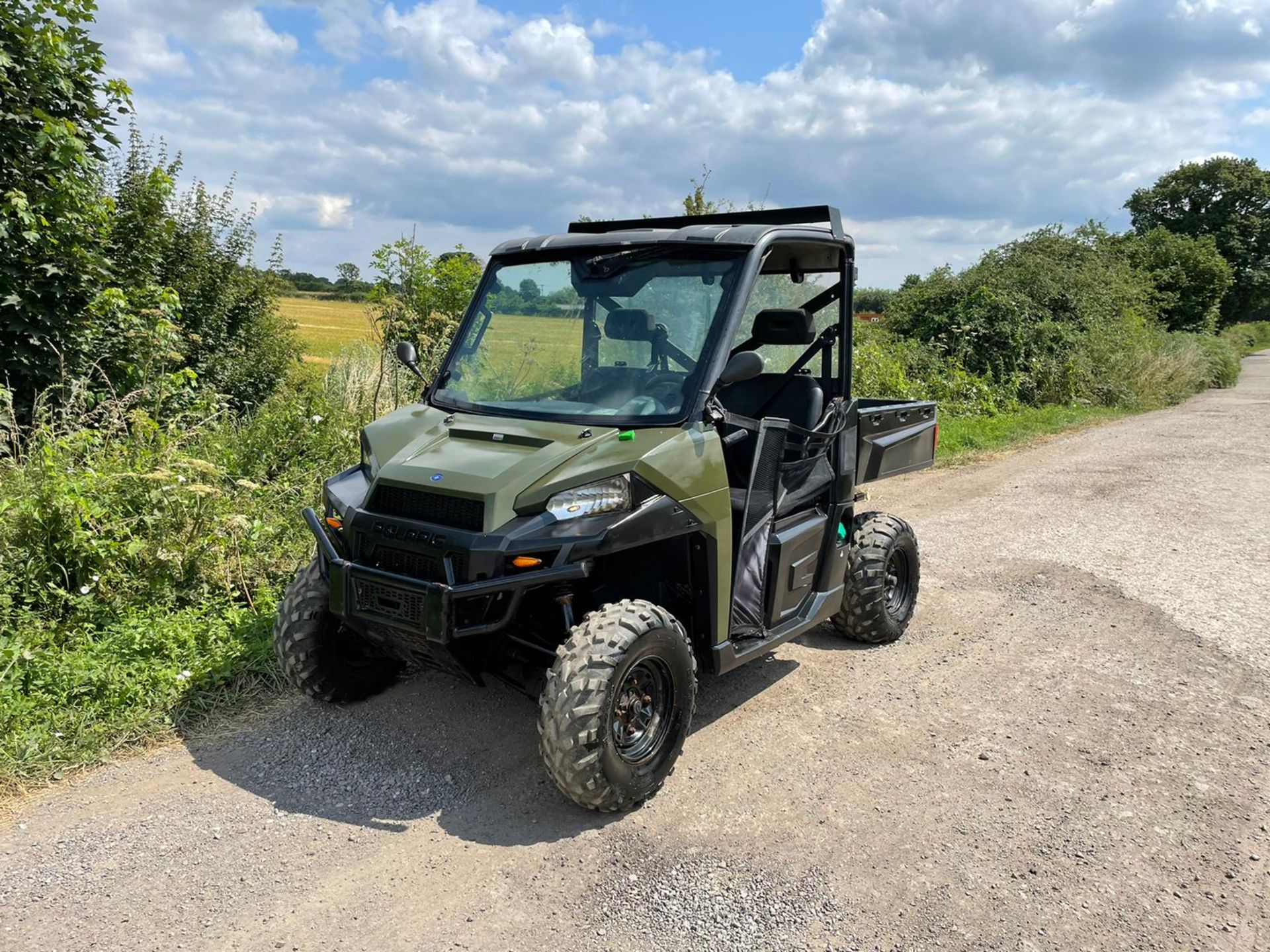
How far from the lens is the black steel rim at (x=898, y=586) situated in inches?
220

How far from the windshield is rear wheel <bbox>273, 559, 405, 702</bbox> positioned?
1087 millimetres

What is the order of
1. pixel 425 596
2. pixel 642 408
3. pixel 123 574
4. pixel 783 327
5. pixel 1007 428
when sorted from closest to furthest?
pixel 425 596, pixel 642 408, pixel 783 327, pixel 123 574, pixel 1007 428

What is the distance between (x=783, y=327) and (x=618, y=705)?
2.23 metres

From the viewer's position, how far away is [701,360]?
3.99 meters

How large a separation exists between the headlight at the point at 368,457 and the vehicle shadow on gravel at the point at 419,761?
122cm

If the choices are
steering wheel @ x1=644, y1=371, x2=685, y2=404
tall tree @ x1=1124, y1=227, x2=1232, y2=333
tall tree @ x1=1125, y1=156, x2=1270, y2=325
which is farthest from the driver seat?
tall tree @ x1=1125, y1=156, x2=1270, y2=325

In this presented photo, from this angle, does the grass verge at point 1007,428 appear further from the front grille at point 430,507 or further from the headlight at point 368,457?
the front grille at point 430,507

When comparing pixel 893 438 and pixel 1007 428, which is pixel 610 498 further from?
pixel 1007 428

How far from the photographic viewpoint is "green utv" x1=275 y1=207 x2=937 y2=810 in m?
3.48

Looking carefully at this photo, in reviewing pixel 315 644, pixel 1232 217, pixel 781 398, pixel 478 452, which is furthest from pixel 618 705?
pixel 1232 217

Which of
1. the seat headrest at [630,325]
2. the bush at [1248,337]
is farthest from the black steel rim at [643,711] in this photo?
the bush at [1248,337]

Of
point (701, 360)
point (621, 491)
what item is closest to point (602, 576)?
point (621, 491)

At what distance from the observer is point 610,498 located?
360 cm

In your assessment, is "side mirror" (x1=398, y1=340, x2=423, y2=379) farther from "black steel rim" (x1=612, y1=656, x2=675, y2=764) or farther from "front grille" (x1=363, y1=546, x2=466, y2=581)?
"black steel rim" (x1=612, y1=656, x2=675, y2=764)
